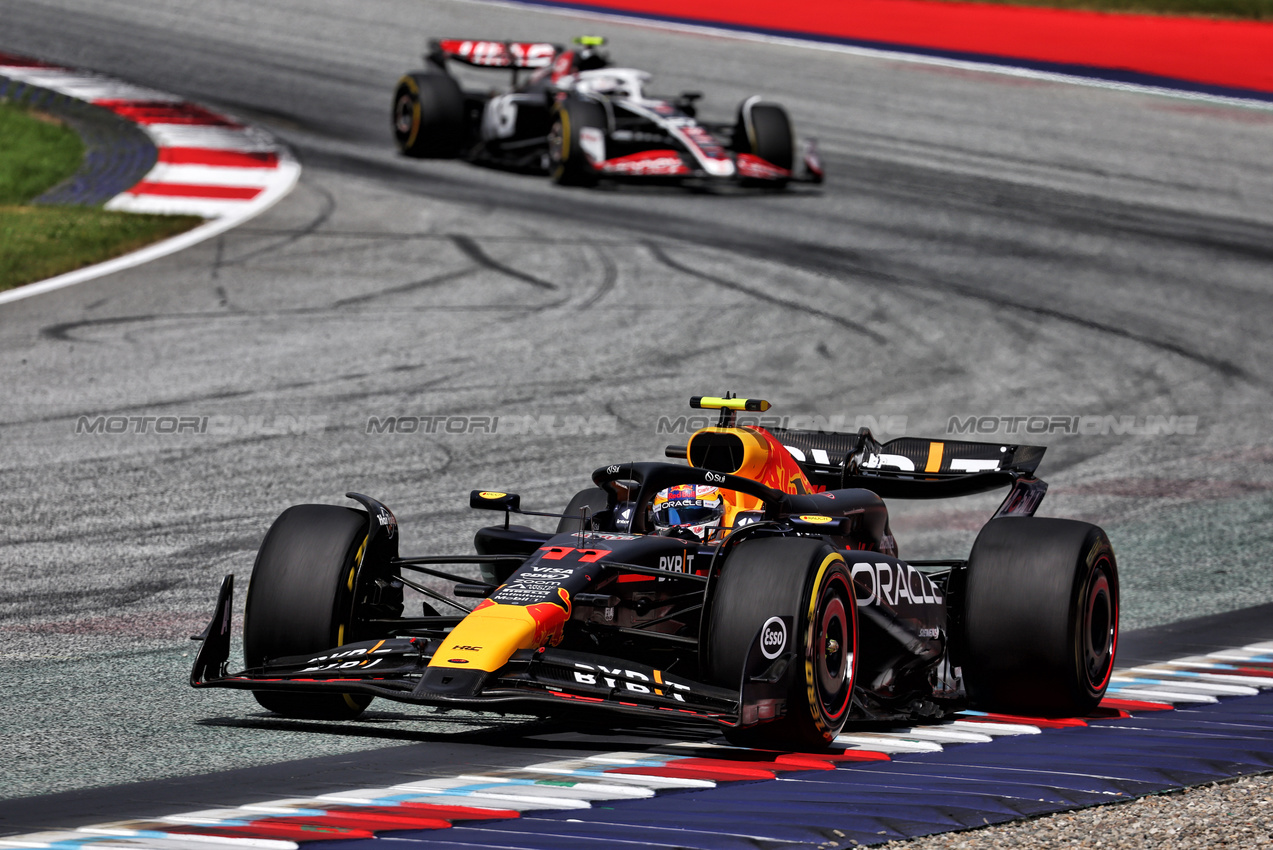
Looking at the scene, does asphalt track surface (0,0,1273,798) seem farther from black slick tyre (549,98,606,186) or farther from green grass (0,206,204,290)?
green grass (0,206,204,290)

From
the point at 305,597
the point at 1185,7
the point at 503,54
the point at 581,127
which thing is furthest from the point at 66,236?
the point at 1185,7

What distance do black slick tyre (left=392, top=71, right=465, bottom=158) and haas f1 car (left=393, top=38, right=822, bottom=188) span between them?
0.01 meters

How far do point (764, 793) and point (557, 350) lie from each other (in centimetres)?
912

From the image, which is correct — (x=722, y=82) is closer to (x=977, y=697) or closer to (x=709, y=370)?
(x=709, y=370)

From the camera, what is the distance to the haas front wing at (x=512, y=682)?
621 cm

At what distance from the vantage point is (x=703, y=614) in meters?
6.61

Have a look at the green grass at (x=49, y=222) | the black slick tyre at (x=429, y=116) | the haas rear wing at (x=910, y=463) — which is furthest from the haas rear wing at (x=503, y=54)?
the haas rear wing at (x=910, y=463)

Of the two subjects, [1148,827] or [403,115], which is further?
[403,115]

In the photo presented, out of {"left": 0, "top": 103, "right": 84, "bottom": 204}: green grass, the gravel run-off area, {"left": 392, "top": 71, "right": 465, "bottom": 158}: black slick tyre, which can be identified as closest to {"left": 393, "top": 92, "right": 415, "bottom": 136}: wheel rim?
{"left": 392, "top": 71, "right": 465, "bottom": 158}: black slick tyre

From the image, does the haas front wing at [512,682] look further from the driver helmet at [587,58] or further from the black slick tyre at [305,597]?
the driver helmet at [587,58]

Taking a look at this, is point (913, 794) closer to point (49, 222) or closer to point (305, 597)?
point (305, 597)

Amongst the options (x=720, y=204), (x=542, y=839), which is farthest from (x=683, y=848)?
(x=720, y=204)

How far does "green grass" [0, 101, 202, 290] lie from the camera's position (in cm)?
1672

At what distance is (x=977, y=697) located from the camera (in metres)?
7.66
